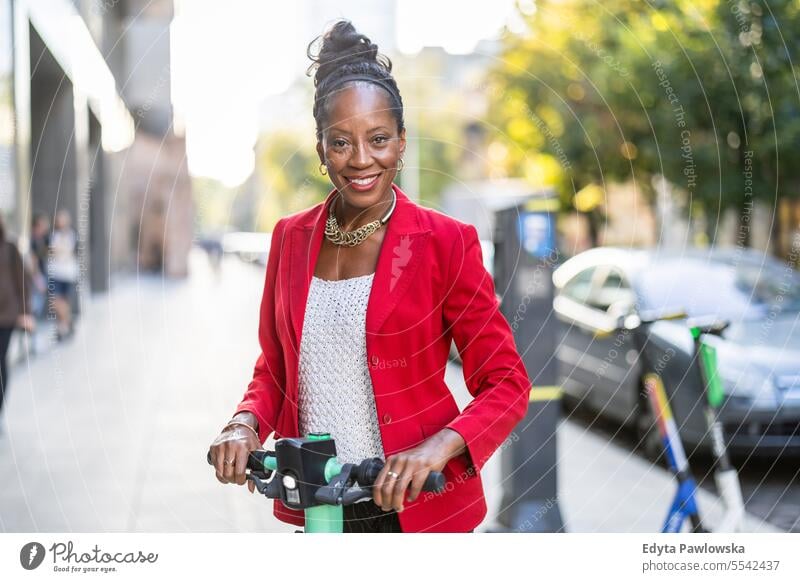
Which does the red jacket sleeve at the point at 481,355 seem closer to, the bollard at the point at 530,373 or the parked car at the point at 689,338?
the bollard at the point at 530,373

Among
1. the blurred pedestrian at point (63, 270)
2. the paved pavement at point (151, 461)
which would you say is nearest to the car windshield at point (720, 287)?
A: the paved pavement at point (151, 461)

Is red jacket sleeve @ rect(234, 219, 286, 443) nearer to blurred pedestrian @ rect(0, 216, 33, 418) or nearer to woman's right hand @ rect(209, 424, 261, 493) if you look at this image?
woman's right hand @ rect(209, 424, 261, 493)

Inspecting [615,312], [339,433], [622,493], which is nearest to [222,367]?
[615,312]

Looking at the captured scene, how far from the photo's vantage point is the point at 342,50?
2430 millimetres

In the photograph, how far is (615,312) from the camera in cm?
808

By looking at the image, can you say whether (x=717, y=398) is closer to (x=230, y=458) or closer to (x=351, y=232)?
(x=351, y=232)

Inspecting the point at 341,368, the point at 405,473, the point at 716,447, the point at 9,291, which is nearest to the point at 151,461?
the point at 9,291

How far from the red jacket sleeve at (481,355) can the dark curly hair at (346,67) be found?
0.37 m

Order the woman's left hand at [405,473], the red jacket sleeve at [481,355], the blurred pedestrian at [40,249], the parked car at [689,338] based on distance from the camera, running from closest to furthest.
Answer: the woman's left hand at [405,473]
the red jacket sleeve at [481,355]
the parked car at [689,338]
the blurred pedestrian at [40,249]

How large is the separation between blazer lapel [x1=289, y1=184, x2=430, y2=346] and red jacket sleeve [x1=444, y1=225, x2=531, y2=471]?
0.10 meters

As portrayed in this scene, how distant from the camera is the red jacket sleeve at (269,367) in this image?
8.52 feet

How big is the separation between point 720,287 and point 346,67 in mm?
5949

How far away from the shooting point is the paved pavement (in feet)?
19.1

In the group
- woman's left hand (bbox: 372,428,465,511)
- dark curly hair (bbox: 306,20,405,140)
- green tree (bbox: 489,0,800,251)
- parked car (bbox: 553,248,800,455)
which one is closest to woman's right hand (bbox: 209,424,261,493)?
woman's left hand (bbox: 372,428,465,511)
